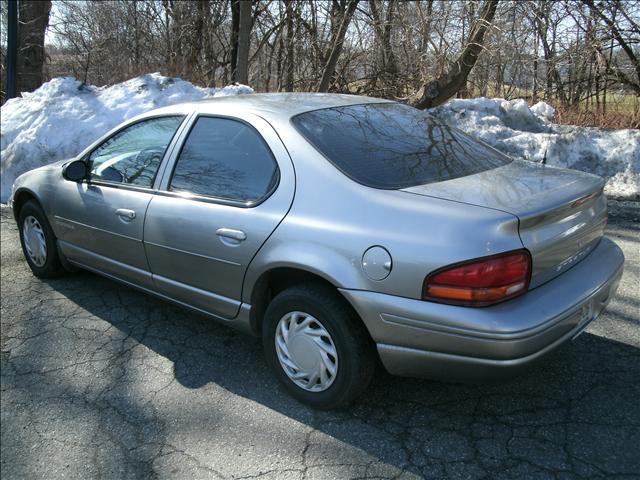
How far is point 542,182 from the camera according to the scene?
115 inches

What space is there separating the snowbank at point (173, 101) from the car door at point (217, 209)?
16.2 feet

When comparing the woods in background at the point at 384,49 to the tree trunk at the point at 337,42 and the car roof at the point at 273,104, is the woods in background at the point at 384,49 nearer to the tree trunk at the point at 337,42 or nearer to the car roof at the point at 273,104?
the tree trunk at the point at 337,42

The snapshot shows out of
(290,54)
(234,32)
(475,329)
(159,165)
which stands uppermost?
(234,32)

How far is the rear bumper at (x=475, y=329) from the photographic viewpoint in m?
2.34

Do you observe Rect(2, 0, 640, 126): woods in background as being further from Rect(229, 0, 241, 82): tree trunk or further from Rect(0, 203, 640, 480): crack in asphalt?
Rect(0, 203, 640, 480): crack in asphalt

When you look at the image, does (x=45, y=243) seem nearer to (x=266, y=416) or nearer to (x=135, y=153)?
(x=135, y=153)

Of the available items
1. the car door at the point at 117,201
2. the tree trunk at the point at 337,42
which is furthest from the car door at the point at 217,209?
the tree trunk at the point at 337,42

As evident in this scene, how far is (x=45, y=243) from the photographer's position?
186 inches

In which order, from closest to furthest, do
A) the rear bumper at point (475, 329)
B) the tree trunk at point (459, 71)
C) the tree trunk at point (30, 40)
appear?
the rear bumper at point (475, 329) → the tree trunk at point (459, 71) → the tree trunk at point (30, 40)

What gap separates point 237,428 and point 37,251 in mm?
2925

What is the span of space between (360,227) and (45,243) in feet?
10.6

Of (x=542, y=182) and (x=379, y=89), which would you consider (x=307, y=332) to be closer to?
(x=542, y=182)

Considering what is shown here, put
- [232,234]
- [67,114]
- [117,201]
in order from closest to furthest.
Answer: [232,234]
[117,201]
[67,114]

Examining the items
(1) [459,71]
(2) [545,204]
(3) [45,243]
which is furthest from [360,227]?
(1) [459,71]
